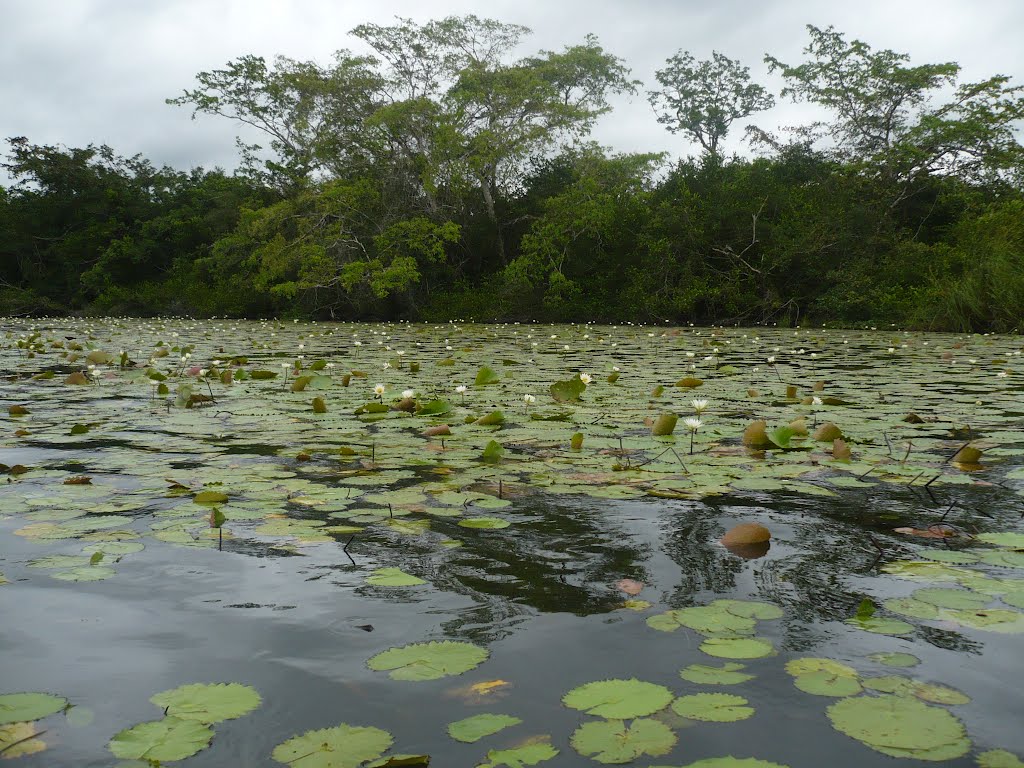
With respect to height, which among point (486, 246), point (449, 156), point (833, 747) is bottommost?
point (833, 747)

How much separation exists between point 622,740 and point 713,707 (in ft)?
0.49

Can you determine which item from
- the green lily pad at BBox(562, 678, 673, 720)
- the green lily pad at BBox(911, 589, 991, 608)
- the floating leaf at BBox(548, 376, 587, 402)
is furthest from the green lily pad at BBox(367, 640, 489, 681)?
the floating leaf at BBox(548, 376, 587, 402)

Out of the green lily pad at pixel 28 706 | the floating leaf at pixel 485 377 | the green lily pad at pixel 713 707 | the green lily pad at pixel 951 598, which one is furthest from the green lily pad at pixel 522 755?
the floating leaf at pixel 485 377

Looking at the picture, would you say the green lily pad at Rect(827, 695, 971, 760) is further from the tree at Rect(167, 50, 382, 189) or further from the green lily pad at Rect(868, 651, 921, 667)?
the tree at Rect(167, 50, 382, 189)

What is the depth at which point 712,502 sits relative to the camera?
2.16 meters

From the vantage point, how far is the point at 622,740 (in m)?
0.98

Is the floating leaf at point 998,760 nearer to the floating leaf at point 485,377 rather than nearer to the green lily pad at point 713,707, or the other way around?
the green lily pad at point 713,707

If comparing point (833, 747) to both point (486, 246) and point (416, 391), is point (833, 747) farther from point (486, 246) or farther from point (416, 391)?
point (486, 246)

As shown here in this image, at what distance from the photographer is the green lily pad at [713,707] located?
103 centimetres

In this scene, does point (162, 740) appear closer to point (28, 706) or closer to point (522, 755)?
point (28, 706)

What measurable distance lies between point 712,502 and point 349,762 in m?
1.44

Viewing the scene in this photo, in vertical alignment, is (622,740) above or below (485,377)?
below

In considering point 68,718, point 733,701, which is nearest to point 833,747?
point 733,701

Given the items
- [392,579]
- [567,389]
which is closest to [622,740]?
[392,579]
